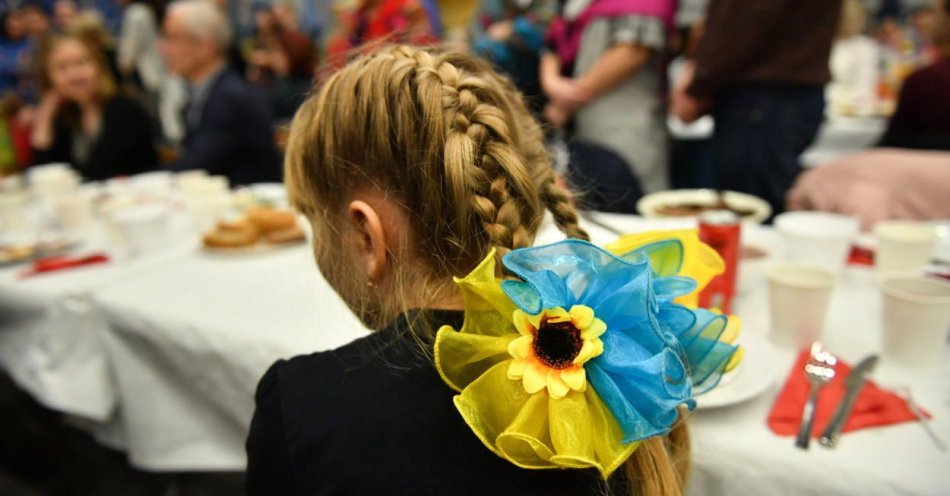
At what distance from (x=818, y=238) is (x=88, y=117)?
125 inches

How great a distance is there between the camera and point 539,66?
2.47m

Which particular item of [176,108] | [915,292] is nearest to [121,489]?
[915,292]

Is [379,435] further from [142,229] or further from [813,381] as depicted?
[142,229]

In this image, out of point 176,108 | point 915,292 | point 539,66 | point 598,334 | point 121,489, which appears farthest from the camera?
point 176,108

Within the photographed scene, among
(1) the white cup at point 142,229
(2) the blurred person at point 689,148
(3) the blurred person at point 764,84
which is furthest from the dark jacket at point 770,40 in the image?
(1) the white cup at point 142,229

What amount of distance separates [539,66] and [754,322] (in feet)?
5.70

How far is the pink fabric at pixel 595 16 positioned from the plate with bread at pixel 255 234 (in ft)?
4.27

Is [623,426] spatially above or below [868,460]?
above

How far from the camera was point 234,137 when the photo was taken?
2486 mm

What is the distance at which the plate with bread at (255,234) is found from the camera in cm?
143

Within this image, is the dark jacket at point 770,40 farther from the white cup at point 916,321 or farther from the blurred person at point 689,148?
the white cup at point 916,321

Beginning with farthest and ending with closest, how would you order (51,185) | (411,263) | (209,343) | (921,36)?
(921,36) < (51,185) < (209,343) < (411,263)

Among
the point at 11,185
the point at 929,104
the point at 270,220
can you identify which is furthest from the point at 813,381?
the point at 11,185

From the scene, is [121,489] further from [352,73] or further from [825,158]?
[825,158]
